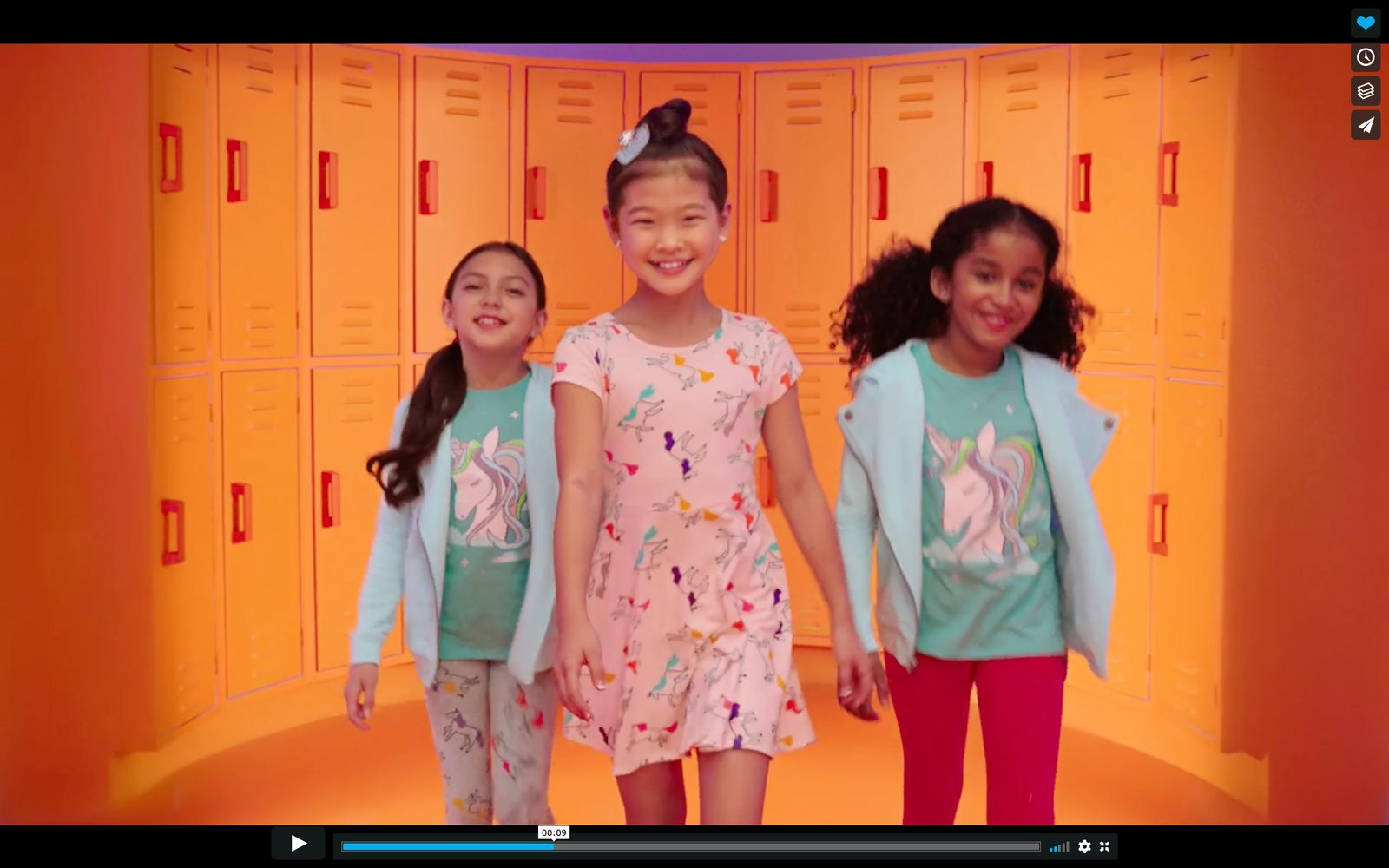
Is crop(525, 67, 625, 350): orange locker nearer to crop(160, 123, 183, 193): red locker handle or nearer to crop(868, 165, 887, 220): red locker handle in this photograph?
crop(868, 165, 887, 220): red locker handle

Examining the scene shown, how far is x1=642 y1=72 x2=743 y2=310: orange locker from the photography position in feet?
8.59

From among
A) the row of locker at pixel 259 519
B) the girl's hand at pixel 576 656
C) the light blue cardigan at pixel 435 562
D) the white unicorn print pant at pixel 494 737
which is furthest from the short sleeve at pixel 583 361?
the row of locker at pixel 259 519

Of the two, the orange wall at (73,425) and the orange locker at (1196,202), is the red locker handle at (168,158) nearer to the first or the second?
the orange wall at (73,425)

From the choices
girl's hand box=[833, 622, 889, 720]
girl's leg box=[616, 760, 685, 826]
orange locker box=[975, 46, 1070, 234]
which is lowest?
girl's leg box=[616, 760, 685, 826]

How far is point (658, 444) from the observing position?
1799 millimetres

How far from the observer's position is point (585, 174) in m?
2.62

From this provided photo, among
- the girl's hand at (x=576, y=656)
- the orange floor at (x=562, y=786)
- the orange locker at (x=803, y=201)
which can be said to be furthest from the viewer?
the orange locker at (x=803, y=201)

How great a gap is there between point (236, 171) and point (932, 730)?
1485 millimetres

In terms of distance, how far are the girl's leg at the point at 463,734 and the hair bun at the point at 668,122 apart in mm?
809

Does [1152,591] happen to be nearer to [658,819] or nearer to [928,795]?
[928,795]

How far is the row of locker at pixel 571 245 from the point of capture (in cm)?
231

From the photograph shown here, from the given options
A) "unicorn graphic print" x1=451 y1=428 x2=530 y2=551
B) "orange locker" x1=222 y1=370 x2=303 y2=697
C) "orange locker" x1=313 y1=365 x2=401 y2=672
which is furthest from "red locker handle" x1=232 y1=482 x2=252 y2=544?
"unicorn graphic print" x1=451 y1=428 x2=530 y2=551
